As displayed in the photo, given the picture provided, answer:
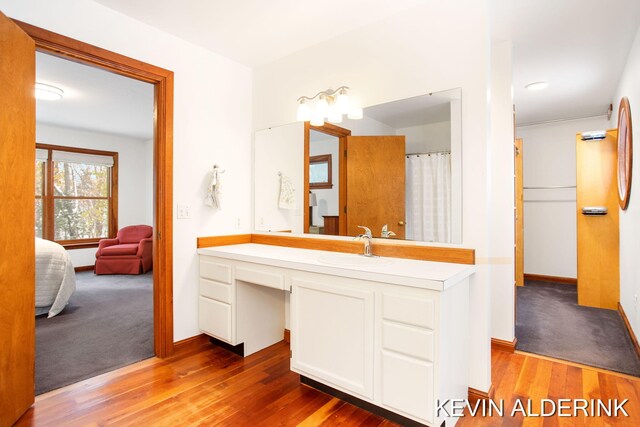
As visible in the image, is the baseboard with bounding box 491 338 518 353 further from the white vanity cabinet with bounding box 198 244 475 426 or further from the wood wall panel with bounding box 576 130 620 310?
the wood wall panel with bounding box 576 130 620 310

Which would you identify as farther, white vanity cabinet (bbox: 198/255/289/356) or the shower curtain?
white vanity cabinet (bbox: 198/255/289/356)

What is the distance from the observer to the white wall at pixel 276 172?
2744 millimetres

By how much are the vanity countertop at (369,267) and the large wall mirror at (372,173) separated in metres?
0.21

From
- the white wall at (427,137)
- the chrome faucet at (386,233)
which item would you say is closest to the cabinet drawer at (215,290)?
the chrome faucet at (386,233)

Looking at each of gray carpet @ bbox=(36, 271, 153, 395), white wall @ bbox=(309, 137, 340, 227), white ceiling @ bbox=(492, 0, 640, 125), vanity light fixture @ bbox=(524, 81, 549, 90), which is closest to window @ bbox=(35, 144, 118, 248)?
gray carpet @ bbox=(36, 271, 153, 395)

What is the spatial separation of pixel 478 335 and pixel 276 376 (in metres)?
1.25

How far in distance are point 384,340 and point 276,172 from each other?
1724 millimetres

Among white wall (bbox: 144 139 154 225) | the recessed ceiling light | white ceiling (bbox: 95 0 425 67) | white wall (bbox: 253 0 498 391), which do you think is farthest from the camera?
white wall (bbox: 144 139 154 225)

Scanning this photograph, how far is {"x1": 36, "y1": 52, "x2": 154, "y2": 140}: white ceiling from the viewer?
329 centimetres

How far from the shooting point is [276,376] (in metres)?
2.22

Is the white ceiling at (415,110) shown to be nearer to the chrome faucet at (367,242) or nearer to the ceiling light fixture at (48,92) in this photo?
the chrome faucet at (367,242)

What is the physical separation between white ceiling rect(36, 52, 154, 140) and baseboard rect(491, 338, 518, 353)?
13.3ft

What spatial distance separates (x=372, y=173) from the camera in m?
2.39

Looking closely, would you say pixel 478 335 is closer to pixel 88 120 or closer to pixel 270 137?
pixel 270 137
